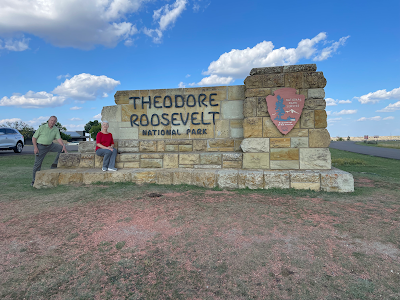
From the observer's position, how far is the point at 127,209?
161 inches

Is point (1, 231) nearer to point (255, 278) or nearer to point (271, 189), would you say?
point (255, 278)

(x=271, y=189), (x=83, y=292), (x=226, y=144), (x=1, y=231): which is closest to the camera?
(x=83, y=292)

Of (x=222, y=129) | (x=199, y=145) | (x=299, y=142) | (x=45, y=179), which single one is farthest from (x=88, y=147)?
(x=299, y=142)

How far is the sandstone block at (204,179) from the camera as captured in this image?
569 cm

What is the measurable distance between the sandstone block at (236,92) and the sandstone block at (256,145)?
1339 mm

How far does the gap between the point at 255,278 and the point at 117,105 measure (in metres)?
6.36

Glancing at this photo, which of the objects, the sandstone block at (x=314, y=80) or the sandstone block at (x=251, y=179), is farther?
the sandstone block at (x=314, y=80)

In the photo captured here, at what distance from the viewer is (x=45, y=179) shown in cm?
598

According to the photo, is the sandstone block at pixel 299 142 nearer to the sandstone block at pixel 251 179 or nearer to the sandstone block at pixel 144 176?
the sandstone block at pixel 251 179

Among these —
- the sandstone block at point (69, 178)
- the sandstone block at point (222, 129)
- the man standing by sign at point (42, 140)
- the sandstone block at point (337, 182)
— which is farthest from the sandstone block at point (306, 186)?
the man standing by sign at point (42, 140)

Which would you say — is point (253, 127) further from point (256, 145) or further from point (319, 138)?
point (319, 138)

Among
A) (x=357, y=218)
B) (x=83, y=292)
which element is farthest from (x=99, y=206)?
(x=357, y=218)

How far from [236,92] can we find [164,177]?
302 cm

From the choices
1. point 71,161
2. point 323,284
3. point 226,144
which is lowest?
point 323,284
